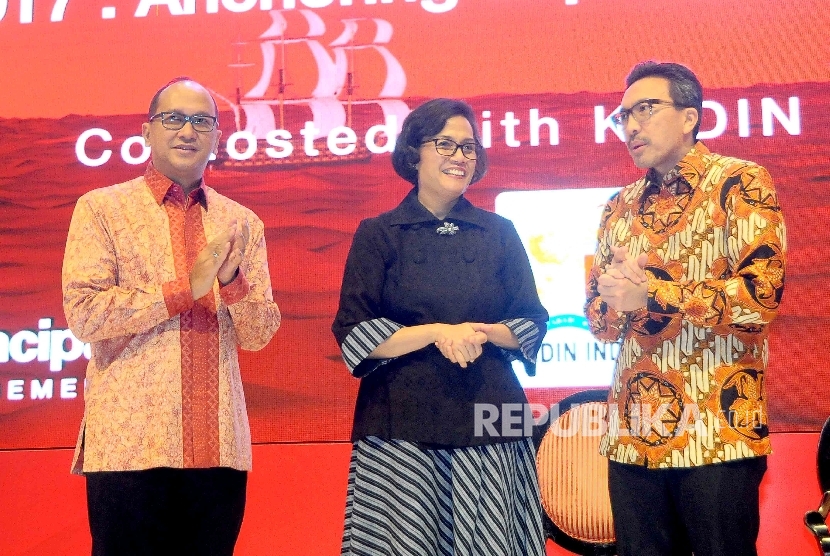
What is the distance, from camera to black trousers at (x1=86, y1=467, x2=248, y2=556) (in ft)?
6.61

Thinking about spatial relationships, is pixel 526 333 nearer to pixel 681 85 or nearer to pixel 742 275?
pixel 742 275

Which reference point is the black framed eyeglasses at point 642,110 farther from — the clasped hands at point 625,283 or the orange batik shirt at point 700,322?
the clasped hands at point 625,283

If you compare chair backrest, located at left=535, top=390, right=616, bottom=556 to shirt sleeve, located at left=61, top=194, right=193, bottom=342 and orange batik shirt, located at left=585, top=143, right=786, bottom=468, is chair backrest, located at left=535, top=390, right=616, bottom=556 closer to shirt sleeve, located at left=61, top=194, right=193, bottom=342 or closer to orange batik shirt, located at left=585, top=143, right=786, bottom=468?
orange batik shirt, located at left=585, top=143, right=786, bottom=468

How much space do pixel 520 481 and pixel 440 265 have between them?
0.56m

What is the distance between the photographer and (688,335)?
1993mm

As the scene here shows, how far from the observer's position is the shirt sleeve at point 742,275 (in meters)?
1.87

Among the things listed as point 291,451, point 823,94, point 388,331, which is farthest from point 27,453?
point 823,94

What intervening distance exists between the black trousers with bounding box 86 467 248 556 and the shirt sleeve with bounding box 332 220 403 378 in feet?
1.32

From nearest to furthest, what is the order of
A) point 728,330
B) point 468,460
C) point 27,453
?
point 728,330 → point 468,460 → point 27,453

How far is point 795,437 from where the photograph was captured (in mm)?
3061

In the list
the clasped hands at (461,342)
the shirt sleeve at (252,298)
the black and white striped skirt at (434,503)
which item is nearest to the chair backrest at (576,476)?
the black and white striped skirt at (434,503)

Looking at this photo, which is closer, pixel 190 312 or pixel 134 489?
pixel 134 489

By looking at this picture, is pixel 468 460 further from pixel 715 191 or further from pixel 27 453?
pixel 27 453

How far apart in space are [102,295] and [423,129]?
2.93 ft
